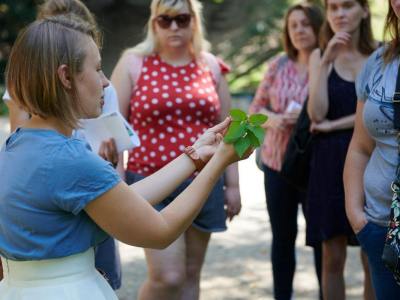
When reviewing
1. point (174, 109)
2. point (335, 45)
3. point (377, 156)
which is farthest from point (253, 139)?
point (335, 45)

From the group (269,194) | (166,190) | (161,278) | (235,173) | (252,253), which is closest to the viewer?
(166,190)

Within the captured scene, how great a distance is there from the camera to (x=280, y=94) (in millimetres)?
4992

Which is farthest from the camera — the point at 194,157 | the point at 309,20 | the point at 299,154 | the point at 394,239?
the point at 309,20

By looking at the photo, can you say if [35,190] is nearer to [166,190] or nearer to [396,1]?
[166,190]

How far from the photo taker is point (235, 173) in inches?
174

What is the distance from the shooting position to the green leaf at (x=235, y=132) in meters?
2.39

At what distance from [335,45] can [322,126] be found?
1.55ft

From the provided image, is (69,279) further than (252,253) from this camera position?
No

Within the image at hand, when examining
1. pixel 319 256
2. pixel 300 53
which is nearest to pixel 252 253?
pixel 319 256

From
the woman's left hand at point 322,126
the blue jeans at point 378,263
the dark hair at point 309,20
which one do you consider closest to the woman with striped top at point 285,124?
the dark hair at point 309,20

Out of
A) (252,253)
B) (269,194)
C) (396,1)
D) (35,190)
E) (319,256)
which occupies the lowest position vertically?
(252,253)

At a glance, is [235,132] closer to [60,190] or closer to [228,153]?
[228,153]

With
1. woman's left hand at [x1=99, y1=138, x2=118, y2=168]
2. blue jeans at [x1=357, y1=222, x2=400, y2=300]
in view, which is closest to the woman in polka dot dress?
woman's left hand at [x1=99, y1=138, x2=118, y2=168]

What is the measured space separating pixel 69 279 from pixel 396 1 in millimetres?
1714
